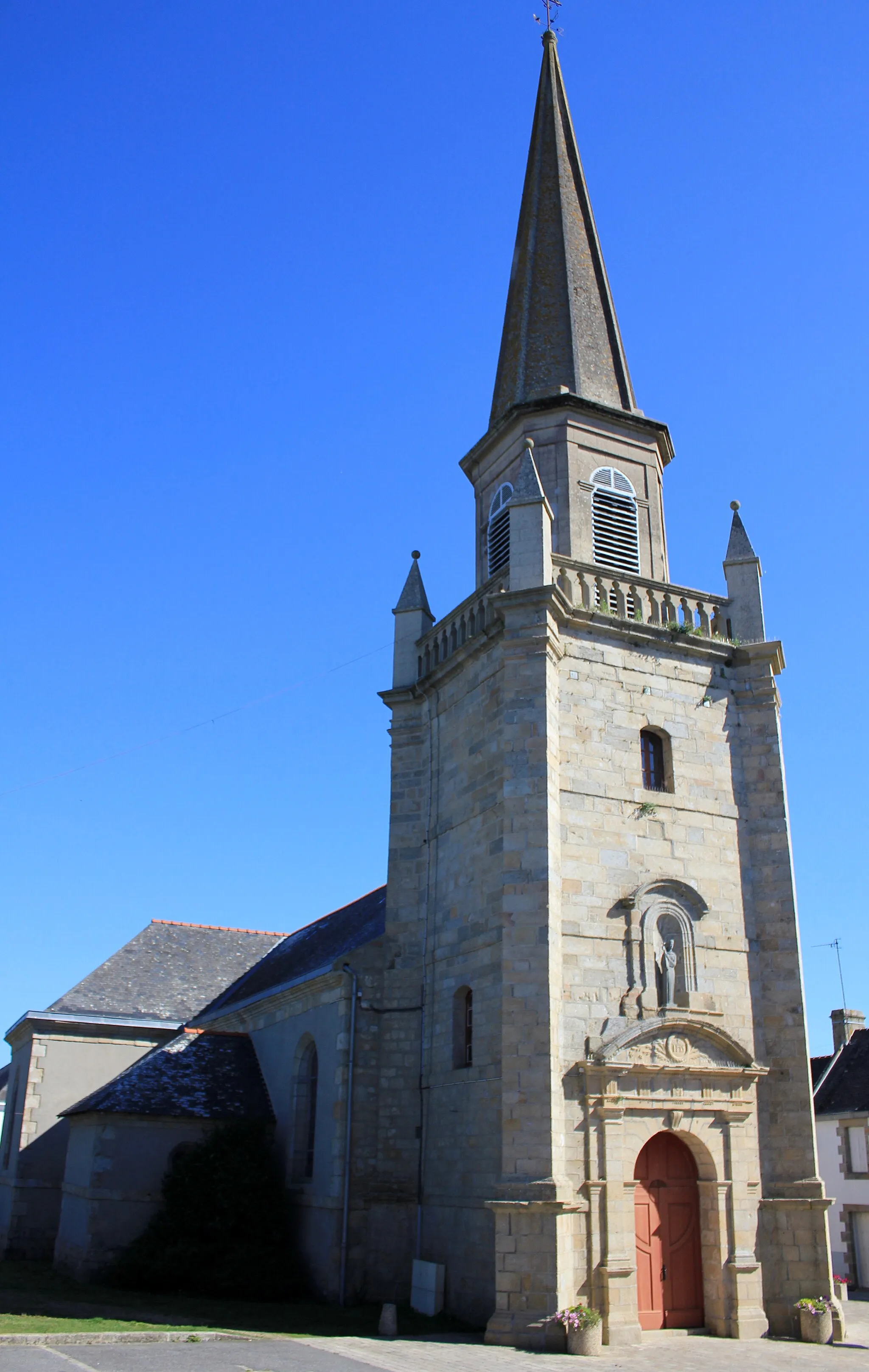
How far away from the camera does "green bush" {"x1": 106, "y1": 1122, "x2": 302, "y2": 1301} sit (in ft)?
54.4

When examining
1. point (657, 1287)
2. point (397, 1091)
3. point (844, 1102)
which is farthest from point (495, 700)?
point (844, 1102)

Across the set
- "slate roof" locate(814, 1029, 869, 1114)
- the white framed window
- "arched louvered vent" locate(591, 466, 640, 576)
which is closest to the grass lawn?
"arched louvered vent" locate(591, 466, 640, 576)

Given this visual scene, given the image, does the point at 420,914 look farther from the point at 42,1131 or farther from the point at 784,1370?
the point at 42,1131

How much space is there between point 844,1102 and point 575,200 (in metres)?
22.1

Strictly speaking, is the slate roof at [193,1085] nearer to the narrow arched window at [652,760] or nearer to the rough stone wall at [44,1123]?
the rough stone wall at [44,1123]

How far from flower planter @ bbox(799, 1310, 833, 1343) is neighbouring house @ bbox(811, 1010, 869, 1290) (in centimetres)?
1070

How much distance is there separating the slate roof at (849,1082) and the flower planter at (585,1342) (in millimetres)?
15883

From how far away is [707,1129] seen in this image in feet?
46.5

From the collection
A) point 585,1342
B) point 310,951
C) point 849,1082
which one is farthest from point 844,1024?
point 585,1342

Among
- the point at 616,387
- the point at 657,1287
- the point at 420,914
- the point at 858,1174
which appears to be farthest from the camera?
the point at 858,1174

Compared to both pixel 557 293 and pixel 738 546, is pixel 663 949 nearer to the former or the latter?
pixel 738 546

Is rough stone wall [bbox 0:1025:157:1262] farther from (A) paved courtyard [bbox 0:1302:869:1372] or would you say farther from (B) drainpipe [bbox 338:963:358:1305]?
(A) paved courtyard [bbox 0:1302:869:1372]

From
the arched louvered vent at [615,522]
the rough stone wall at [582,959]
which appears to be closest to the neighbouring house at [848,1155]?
the rough stone wall at [582,959]

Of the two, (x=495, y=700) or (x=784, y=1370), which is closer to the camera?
(x=784, y=1370)
